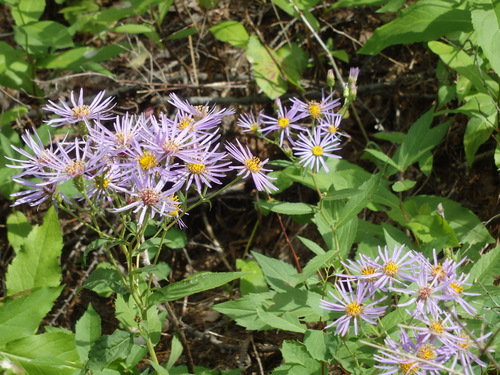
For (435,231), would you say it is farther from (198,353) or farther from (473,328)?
(198,353)

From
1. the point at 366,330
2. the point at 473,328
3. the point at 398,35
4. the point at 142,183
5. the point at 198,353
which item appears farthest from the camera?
the point at 198,353

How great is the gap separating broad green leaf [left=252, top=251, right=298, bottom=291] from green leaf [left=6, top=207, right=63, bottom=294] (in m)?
1.07

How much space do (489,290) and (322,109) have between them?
1165mm

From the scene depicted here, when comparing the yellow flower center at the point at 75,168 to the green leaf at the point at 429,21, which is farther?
the green leaf at the point at 429,21

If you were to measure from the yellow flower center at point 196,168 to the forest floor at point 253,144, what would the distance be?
1.29 meters

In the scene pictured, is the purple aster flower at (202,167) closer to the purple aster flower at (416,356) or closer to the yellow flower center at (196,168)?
the yellow flower center at (196,168)

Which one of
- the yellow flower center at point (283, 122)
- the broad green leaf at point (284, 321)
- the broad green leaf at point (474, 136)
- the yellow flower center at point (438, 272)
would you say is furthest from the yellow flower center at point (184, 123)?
the broad green leaf at point (474, 136)

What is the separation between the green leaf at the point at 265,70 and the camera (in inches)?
130

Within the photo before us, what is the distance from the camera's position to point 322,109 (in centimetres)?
262

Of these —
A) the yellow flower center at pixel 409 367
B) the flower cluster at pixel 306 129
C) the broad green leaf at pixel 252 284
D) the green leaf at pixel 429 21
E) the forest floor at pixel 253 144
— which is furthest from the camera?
the forest floor at pixel 253 144

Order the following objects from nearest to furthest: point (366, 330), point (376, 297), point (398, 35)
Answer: point (366, 330) < point (376, 297) < point (398, 35)

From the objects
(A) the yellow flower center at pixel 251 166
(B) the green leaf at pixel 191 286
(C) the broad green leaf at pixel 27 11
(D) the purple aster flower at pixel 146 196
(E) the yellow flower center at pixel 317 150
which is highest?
(C) the broad green leaf at pixel 27 11

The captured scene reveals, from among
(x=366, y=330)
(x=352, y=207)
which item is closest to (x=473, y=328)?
(x=366, y=330)

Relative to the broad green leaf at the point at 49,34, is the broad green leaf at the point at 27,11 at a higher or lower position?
higher
